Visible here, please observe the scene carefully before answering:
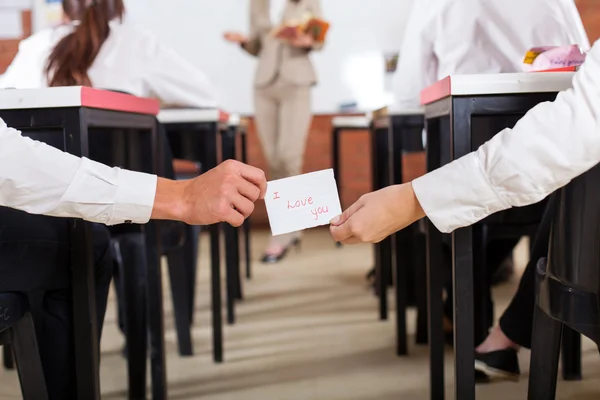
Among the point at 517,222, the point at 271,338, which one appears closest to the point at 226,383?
the point at 271,338

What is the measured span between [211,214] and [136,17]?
13.2 feet

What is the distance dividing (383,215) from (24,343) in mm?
582

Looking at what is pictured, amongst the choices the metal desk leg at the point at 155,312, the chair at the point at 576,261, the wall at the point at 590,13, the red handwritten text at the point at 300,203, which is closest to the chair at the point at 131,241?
the metal desk leg at the point at 155,312

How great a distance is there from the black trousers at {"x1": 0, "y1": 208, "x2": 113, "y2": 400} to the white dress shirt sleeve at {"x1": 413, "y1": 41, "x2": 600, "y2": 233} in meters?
0.61

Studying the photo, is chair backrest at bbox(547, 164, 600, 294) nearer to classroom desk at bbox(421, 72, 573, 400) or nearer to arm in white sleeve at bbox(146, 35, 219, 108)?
classroom desk at bbox(421, 72, 573, 400)

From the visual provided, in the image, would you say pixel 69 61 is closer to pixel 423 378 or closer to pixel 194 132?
pixel 194 132

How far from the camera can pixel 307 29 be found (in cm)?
330

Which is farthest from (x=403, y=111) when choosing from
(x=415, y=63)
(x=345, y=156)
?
(x=345, y=156)

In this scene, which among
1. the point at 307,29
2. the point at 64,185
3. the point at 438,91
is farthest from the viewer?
the point at 307,29

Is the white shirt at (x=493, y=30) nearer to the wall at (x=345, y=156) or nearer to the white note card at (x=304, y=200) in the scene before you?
the white note card at (x=304, y=200)

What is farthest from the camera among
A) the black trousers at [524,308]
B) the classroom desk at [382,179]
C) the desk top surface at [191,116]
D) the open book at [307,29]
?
the open book at [307,29]

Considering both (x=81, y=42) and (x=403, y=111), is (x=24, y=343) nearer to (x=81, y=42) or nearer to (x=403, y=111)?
(x=81, y=42)

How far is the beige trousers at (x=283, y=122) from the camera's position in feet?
11.5

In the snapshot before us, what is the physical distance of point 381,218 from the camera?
A: 3.03ft
